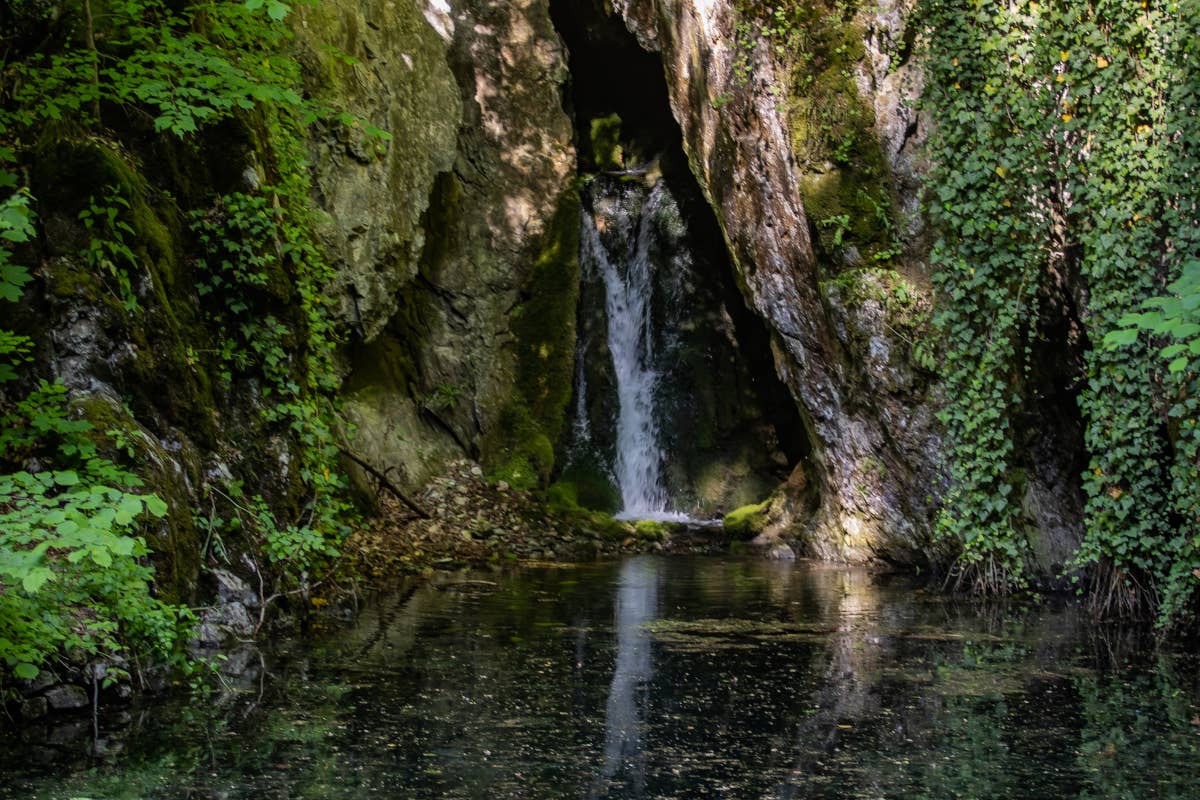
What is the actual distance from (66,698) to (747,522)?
10.9 meters

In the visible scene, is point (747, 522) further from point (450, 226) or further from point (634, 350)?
point (450, 226)

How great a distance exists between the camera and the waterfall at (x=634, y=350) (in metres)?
16.8

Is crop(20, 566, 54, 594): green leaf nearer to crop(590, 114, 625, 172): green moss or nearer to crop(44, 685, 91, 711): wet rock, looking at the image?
crop(44, 685, 91, 711): wet rock

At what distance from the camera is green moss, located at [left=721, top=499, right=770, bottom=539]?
48.4 feet

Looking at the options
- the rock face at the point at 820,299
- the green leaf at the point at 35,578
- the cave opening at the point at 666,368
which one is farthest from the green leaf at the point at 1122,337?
the cave opening at the point at 666,368

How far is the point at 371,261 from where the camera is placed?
13.2m

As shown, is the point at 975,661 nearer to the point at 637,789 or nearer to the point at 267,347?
the point at 637,789

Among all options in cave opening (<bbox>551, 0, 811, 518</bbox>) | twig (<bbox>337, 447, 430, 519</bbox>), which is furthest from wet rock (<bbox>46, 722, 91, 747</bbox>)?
cave opening (<bbox>551, 0, 811, 518</bbox>)

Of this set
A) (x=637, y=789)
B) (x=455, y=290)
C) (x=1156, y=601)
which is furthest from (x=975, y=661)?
(x=455, y=290)

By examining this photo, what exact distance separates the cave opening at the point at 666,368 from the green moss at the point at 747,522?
1506mm

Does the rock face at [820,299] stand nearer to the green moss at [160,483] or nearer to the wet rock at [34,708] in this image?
the green moss at [160,483]

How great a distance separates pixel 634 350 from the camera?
17.2m

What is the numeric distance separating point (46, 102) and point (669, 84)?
10.4 metres

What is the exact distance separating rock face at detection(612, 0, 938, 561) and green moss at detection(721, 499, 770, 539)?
3.43ft
